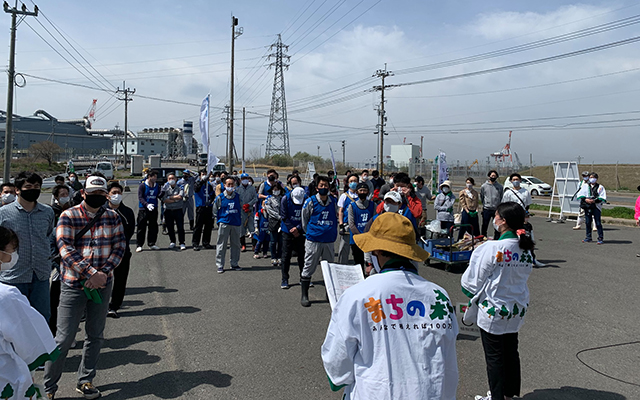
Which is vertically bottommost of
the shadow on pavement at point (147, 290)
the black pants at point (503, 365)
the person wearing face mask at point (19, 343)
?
the shadow on pavement at point (147, 290)

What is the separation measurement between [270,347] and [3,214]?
10.2 ft

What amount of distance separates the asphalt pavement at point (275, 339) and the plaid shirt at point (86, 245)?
1.16 m

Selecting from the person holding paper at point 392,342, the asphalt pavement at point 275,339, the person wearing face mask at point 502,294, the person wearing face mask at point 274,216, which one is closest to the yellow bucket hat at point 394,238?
the person holding paper at point 392,342

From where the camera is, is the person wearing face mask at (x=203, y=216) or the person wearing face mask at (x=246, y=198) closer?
the person wearing face mask at (x=246, y=198)

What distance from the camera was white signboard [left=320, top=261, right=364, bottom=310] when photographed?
119 inches

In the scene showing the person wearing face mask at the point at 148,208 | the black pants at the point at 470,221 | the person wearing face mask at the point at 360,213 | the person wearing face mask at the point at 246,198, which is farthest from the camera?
the person wearing face mask at the point at 246,198

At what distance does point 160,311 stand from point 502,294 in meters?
4.90

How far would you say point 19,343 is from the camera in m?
2.33

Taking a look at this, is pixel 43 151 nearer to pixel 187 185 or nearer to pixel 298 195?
pixel 187 185

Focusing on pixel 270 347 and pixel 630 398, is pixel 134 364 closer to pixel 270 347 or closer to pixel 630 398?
pixel 270 347

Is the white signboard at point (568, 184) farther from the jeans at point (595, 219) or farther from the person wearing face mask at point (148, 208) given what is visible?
the person wearing face mask at point (148, 208)

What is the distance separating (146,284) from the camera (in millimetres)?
8148

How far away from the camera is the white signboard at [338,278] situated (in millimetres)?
3016

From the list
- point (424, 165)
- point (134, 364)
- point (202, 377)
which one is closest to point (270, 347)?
point (202, 377)
